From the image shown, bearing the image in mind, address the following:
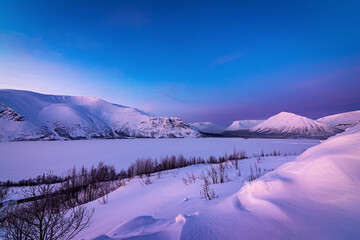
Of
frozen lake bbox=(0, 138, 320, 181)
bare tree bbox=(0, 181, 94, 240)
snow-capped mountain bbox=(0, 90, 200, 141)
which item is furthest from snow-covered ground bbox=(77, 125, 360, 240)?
snow-capped mountain bbox=(0, 90, 200, 141)

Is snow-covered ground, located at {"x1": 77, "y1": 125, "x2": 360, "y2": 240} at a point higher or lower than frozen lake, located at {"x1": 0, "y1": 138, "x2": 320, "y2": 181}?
higher

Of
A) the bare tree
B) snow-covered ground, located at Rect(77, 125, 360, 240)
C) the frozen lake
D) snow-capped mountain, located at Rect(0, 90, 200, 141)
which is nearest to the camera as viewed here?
snow-covered ground, located at Rect(77, 125, 360, 240)

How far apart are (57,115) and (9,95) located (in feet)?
158

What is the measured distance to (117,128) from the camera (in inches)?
6624

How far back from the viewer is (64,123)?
127 m

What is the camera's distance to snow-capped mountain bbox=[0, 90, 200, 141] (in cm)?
9929

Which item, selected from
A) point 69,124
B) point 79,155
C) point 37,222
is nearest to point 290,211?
point 37,222

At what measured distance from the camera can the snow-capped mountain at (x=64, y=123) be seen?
99.3 m

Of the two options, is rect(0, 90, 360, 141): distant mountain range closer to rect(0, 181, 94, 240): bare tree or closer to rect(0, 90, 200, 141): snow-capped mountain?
rect(0, 90, 200, 141): snow-capped mountain

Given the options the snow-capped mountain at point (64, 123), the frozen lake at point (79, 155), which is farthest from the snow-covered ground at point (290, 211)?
the snow-capped mountain at point (64, 123)

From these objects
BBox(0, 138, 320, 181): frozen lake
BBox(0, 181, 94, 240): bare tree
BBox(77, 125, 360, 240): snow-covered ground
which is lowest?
BBox(0, 138, 320, 181): frozen lake

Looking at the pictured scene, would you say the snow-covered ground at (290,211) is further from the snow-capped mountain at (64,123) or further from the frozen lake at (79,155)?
the snow-capped mountain at (64,123)

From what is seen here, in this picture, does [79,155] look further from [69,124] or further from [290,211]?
[69,124]

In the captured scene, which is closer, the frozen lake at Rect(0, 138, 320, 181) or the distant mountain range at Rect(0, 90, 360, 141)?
the frozen lake at Rect(0, 138, 320, 181)
